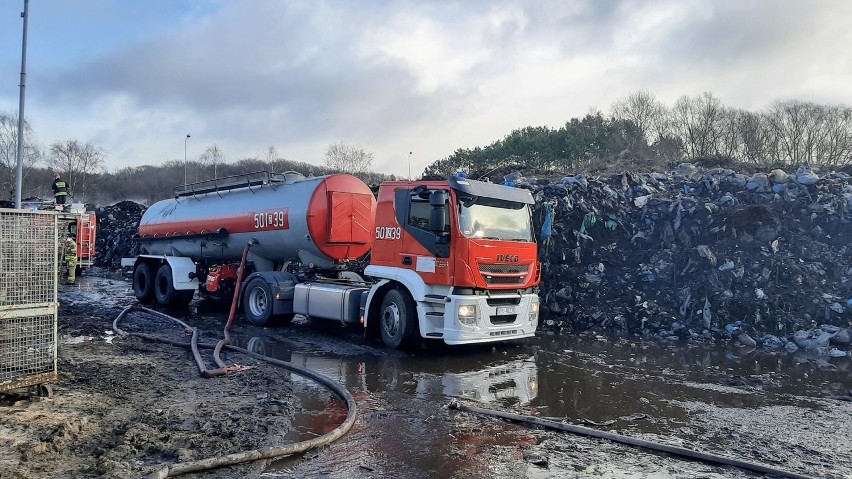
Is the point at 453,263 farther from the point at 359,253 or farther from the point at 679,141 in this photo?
the point at 679,141

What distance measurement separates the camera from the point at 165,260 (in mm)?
15148

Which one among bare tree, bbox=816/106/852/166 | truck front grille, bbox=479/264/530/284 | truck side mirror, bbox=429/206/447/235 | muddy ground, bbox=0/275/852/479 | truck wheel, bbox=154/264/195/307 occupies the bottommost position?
muddy ground, bbox=0/275/852/479

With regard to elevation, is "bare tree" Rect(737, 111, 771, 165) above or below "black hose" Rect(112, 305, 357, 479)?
above

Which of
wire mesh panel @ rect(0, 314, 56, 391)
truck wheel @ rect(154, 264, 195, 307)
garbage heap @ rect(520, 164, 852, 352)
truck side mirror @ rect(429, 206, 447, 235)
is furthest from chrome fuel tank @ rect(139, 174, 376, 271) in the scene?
wire mesh panel @ rect(0, 314, 56, 391)

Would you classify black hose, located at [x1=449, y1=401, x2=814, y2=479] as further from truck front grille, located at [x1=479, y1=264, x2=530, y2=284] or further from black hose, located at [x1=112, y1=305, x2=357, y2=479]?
truck front grille, located at [x1=479, y1=264, x2=530, y2=284]

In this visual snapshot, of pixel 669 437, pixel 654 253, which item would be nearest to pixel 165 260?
pixel 654 253

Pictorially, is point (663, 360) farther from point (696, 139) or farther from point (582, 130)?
point (696, 139)

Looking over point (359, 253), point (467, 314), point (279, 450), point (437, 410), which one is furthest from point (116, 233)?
point (279, 450)

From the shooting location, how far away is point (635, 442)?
5.29 metres

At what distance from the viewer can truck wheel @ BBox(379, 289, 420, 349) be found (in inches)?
376

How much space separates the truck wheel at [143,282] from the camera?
15.8 metres

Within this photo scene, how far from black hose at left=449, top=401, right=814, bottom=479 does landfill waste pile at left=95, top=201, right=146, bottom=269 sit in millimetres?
22932

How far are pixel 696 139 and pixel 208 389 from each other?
109ft

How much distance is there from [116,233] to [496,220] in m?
27.3
